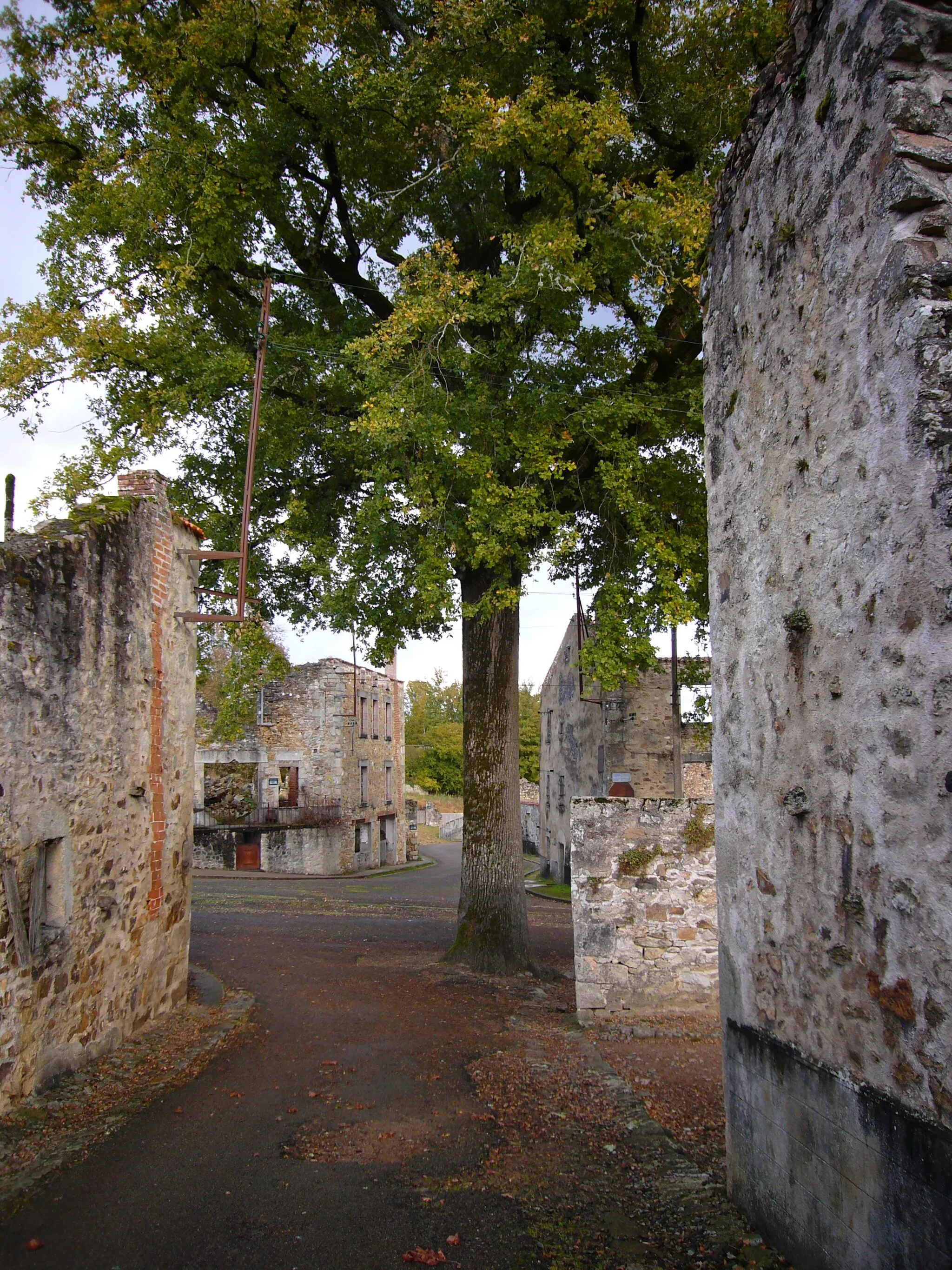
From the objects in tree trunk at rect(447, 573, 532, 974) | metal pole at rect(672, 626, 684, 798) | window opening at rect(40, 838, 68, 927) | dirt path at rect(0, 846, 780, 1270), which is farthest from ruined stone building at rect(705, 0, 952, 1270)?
metal pole at rect(672, 626, 684, 798)

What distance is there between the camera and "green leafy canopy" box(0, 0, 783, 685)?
9641mm

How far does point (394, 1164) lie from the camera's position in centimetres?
527

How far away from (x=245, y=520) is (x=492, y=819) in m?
4.90

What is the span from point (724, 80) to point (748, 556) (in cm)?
859

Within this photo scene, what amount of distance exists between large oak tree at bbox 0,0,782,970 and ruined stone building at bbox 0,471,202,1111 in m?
2.66

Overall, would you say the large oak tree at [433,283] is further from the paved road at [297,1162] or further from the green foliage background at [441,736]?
the green foliage background at [441,736]

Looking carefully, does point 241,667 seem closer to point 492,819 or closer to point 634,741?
point 492,819

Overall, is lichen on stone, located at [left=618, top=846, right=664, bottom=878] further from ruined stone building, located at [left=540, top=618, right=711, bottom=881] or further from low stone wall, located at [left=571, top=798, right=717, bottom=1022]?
ruined stone building, located at [left=540, top=618, right=711, bottom=881]

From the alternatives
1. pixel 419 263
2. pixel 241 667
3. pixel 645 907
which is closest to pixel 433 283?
pixel 419 263

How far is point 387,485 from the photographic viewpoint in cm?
1008

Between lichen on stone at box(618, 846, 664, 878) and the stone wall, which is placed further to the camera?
the stone wall

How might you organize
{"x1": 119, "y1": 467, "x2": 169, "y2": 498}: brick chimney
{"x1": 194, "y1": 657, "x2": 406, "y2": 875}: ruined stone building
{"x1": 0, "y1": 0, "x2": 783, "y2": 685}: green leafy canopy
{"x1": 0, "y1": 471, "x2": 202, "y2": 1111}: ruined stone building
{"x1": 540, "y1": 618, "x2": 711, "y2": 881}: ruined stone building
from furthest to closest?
{"x1": 194, "y1": 657, "x2": 406, "y2": 875}: ruined stone building
{"x1": 540, "y1": 618, "x2": 711, "y2": 881}: ruined stone building
{"x1": 0, "y1": 0, "x2": 783, "y2": 685}: green leafy canopy
{"x1": 119, "y1": 467, "x2": 169, "y2": 498}: brick chimney
{"x1": 0, "y1": 471, "x2": 202, "y2": 1111}: ruined stone building

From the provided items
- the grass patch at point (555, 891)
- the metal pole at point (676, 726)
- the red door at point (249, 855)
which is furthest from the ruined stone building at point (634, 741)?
the red door at point (249, 855)

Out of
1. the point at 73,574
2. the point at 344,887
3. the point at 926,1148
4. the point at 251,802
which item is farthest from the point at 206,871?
the point at 926,1148
